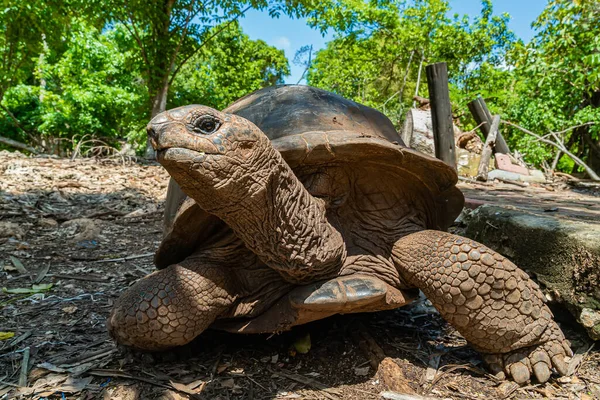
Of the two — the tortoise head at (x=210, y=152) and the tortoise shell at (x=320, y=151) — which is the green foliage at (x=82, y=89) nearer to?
the tortoise shell at (x=320, y=151)

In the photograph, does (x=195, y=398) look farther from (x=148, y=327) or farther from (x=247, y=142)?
(x=247, y=142)

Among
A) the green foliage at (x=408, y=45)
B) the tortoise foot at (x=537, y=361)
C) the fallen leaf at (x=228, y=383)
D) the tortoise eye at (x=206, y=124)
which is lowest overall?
the fallen leaf at (x=228, y=383)

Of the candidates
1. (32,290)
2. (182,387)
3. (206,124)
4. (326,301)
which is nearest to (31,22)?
(32,290)

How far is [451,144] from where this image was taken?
5.41 m

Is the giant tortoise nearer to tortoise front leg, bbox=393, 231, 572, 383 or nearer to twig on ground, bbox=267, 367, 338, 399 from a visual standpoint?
tortoise front leg, bbox=393, 231, 572, 383

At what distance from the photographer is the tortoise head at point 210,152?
1469mm

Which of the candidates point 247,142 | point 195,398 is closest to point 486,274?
point 247,142

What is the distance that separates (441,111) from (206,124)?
14.7ft

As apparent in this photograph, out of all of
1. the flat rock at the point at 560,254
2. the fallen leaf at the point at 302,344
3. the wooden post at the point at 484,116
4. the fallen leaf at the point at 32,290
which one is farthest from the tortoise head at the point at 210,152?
the wooden post at the point at 484,116

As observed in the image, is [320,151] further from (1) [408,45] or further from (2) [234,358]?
(1) [408,45]

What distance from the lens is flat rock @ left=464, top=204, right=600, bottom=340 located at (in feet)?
6.66

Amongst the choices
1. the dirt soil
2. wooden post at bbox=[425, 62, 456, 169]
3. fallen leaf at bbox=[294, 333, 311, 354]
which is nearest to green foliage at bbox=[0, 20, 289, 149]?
wooden post at bbox=[425, 62, 456, 169]

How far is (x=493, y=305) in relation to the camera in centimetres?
191

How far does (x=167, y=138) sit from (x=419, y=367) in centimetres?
162
